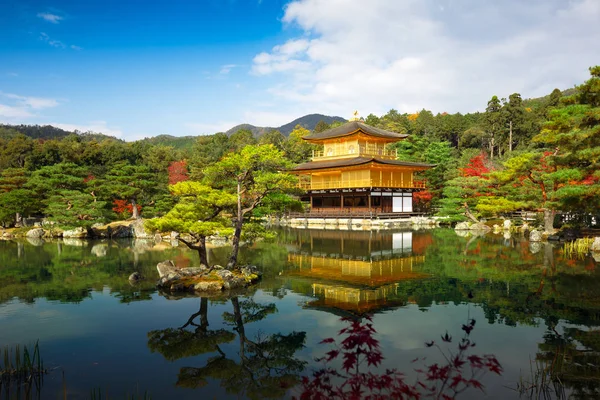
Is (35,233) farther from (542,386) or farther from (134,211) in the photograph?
(542,386)

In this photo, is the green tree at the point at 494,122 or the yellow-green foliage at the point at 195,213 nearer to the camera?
the yellow-green foliage at the point at 195,213

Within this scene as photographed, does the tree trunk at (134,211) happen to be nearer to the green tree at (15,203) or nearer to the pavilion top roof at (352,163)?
the green tree at (15,203)

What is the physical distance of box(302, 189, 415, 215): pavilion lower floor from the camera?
36281mm

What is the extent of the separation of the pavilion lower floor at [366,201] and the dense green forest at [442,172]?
9.55 ft

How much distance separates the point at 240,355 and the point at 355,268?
872cm

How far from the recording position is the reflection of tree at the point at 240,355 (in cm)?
625

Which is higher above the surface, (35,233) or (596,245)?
(35,233)

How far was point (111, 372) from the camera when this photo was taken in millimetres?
6750

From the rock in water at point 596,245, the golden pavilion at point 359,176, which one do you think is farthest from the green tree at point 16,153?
the rock in water at point 596,245

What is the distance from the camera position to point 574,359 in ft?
22.7

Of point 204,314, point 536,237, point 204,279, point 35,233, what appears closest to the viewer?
point 204,314


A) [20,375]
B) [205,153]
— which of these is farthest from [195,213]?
[205,153]

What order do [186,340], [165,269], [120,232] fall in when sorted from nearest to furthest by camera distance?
[186,340], [165,269], [120,232]

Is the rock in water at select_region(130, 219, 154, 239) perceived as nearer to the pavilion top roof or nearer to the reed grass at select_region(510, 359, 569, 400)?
the pavilion top roof
